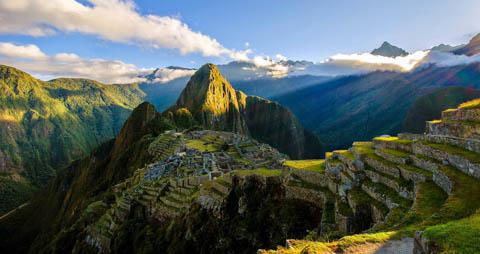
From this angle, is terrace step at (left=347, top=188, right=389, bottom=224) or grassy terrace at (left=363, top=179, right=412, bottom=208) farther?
terrace step at (left=347, top=188, right=389, bottom=224)

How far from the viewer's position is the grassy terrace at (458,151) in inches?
719

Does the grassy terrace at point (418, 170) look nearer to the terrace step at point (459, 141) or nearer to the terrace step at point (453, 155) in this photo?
the terrace step at point (453, 155)

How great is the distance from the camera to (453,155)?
19.7m

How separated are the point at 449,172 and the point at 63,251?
71037mm

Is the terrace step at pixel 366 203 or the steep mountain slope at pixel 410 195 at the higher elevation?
the steep mountain slope at pixel 410 195

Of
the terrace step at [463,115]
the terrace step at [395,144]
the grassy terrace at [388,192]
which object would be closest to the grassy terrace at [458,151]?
the terrace step at [395,144]

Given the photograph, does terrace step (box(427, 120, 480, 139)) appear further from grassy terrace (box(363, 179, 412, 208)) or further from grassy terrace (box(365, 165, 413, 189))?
grassy terrace (box(363, 179, 412, 208))

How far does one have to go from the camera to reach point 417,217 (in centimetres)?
1636

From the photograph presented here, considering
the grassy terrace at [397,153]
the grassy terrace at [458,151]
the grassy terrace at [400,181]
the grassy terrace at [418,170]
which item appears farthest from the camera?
the grassy terrace at [397,153]

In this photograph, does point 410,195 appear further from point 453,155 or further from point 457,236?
point 457,236

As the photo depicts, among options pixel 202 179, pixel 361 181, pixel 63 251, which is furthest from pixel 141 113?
pixel 361 181

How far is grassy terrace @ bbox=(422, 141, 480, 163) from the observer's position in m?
18.3

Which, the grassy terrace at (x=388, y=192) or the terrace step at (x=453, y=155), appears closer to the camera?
the terrace step at (x=453, y=155)

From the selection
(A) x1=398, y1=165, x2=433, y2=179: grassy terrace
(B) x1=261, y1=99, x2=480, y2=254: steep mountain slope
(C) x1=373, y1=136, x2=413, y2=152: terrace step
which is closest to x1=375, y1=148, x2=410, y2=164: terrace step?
(B) x1=261, y1=99, x2=480, y2=254: steep mountain slope
